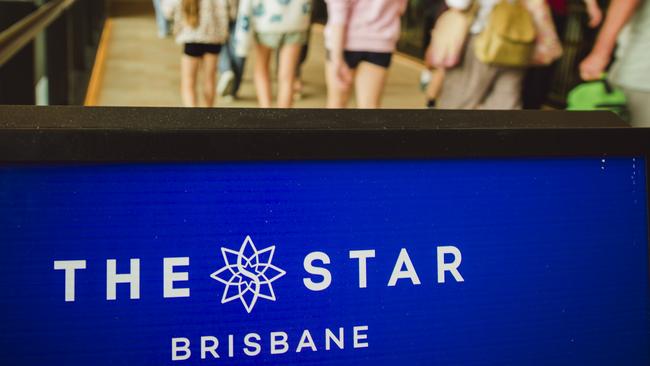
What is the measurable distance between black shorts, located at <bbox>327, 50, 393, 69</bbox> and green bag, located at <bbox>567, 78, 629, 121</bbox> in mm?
1429

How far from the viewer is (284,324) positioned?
135 cm

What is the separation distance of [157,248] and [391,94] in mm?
7325

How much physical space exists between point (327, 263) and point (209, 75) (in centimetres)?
464

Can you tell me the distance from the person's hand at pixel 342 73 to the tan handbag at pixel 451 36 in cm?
52

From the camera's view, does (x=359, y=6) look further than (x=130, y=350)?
Yes

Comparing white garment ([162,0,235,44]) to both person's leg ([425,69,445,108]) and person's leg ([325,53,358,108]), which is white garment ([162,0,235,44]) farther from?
person's leg ([425,69,445,108])

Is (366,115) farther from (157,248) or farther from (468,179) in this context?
(157,248)

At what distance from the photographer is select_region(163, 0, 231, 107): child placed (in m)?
Answer: 5.30

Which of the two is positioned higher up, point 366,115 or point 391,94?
point 366,115

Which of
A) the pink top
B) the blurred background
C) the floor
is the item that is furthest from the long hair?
the floor

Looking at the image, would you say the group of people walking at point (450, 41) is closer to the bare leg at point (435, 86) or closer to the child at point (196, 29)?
the child at point (196, 29)

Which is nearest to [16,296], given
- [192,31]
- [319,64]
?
[192,31]

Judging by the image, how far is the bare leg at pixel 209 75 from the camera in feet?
18.7

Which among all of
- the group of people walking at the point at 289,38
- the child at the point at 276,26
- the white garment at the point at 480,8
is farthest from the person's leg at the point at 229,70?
the white garment at the point at 480,8
